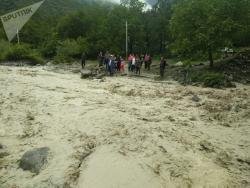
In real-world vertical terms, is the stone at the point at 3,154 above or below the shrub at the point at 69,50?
below

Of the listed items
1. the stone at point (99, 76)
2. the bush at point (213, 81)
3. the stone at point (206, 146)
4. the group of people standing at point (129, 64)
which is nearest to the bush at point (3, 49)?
the group of people standing at point (129, 64)

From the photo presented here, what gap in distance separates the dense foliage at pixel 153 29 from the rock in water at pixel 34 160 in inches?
819

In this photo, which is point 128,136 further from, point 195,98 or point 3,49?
point 3,49

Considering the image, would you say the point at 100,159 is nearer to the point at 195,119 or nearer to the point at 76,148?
the point at 76,148

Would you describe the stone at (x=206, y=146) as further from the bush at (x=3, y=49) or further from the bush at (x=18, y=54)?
the bush at (x=3, y=49)

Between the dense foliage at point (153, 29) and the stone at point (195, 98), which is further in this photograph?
the dense foliage at point (153, 29)

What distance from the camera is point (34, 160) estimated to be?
11508 millimetres

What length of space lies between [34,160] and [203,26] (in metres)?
22.4

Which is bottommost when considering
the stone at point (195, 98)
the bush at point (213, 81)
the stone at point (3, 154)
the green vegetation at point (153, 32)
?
the stone at point (3, 154)

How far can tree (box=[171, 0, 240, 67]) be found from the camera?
99.2 ft

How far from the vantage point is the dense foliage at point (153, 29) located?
30.8 meters

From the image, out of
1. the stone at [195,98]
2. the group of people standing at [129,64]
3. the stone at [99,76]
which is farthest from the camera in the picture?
the group of people standing at [129,64]

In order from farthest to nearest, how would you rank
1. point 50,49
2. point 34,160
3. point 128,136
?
point 50,49 < point 128,136 < point 34,160

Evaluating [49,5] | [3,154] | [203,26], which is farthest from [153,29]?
[49,5]
